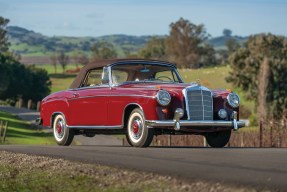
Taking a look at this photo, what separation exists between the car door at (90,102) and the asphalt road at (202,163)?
1.78 meters

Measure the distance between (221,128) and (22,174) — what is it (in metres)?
5.56

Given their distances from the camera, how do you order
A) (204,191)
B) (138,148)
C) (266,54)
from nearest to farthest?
(204,191), (138,148), (266,54)

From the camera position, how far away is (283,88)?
89.2 meters

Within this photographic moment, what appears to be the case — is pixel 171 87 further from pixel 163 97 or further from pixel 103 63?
pixel 103 63

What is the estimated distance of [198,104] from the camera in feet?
48.8

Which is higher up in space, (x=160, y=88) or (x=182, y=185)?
(x=160, y=88)

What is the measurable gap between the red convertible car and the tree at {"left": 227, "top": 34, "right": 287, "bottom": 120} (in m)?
63.1

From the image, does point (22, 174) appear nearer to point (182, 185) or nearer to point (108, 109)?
point (182, 185)

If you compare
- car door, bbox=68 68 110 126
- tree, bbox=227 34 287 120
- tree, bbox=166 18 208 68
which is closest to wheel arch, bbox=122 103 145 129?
car door, bbox=68 68 110 126

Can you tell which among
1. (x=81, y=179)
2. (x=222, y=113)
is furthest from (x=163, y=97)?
(x=81, y=179)

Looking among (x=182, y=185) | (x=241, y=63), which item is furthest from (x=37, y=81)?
(x=182, y=185)

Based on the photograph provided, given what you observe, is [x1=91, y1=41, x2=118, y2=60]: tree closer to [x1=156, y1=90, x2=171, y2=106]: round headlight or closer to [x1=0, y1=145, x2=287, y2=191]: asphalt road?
[x1=156, y1=90, x2=171, y2=106]: round headlight

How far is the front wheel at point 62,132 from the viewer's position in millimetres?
17109

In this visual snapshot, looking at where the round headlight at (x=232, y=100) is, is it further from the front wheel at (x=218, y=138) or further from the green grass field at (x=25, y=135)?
the green grass field at (x=25, y=135)
